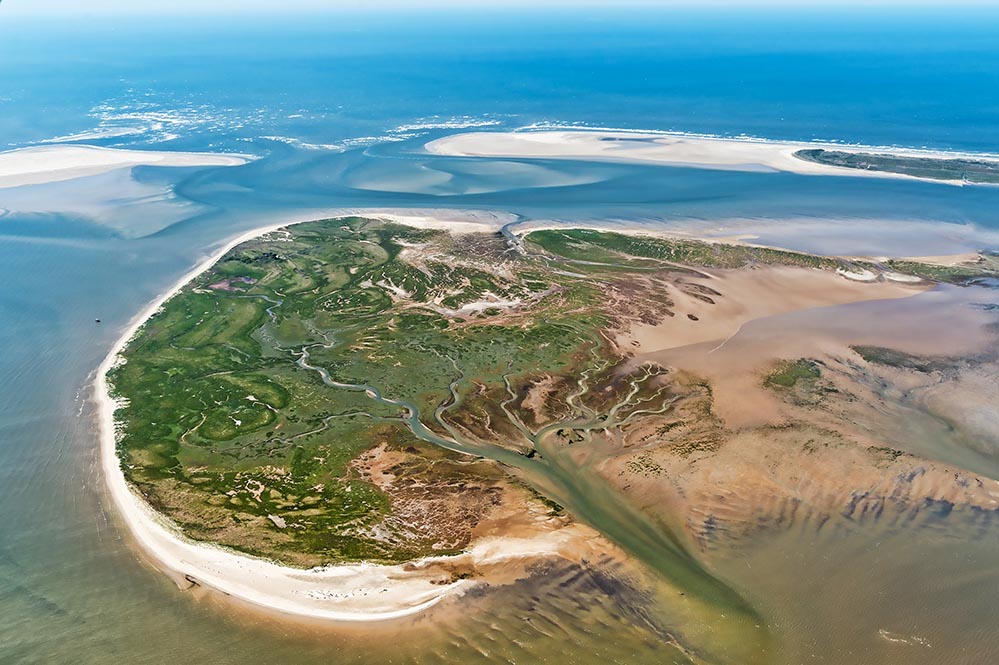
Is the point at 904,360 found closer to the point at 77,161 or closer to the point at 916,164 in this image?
the point at 916,164

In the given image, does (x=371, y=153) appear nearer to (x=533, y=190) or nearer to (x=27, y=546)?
(x=533, y=190)

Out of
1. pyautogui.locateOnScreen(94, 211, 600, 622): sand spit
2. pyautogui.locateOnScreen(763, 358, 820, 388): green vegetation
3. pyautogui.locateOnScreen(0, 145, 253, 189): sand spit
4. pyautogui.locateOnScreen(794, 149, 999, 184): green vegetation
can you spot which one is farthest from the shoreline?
pyautogui.locateOnScreen(794, 149, 999, 184): green vegetation

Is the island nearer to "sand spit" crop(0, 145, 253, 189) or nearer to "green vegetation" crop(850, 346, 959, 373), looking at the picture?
"green vegetation" crop(850, 346, 959, 373)

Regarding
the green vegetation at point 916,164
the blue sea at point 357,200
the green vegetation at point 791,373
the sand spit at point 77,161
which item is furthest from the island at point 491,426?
the sand spit at point 77,161

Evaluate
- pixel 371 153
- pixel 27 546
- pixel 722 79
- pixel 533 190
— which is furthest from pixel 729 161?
pixel 27 546

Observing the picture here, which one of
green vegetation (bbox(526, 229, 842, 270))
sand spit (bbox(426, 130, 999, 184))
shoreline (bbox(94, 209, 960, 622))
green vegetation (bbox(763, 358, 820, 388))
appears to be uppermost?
sand spit (bbox(426, 130, 999, 184))

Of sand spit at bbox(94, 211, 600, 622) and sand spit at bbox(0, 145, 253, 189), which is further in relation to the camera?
sand spit at bbox(0, 145, 253, 189)

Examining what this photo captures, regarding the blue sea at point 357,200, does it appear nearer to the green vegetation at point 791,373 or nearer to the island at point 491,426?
the island at point 491,426

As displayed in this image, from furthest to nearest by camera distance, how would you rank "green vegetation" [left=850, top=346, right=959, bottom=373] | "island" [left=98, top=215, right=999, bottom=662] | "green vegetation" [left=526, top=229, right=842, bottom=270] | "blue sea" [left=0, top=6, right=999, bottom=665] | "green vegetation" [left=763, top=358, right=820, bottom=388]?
"green vegetation" [left=526, top=229, right=842, bottom=270] → "green vegetation" [left=850, top=346, right=959, bottom=373] → "green vegetation" [left=763, top=358, right=820, bottom=388] → "island" [left=98, top=215, right=999, bottom=662] → "blue sea" [left=0, top=6, right=999, bottom=665]
